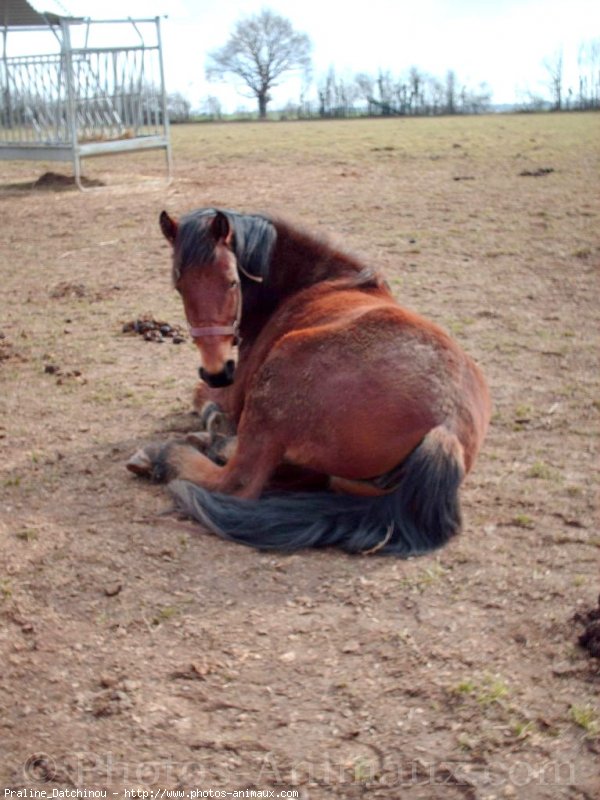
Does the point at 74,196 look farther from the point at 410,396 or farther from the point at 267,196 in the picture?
the point at 410,396

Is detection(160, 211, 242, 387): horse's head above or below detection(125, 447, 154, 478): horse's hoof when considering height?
above

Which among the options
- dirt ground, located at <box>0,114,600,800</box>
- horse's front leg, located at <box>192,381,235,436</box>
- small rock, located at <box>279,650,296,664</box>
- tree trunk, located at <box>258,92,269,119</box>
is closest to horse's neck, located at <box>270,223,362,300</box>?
horse's front leg, located at <box>192,381,235,436</box>

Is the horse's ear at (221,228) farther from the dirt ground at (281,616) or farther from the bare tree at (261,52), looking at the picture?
the bare tree at (261,52)

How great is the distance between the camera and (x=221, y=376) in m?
4.39

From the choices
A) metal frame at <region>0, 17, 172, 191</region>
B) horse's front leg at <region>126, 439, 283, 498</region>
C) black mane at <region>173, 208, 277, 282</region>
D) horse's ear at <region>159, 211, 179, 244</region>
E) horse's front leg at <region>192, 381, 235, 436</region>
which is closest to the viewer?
horse's front leg at <region>126, 439, 283, 498</region>

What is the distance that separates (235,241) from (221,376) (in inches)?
26.6

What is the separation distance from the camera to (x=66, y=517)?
4242 mm

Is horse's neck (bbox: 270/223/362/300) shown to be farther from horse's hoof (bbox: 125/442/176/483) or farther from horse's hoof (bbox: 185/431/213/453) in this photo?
horse's hoof (bbox: 125/442/176/483)

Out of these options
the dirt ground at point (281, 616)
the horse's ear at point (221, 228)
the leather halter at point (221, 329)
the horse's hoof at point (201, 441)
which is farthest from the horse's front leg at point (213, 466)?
→ the horse's ear at point (221, 228)

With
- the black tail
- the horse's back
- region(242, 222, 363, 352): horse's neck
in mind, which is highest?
region(242, 222, 363, 352): horse's neck

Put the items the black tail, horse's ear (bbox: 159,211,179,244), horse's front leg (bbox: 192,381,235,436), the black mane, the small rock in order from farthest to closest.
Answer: horse's front leg (bbox: 192,381,235,436) < horse's ear (bbox: 159,211,179,244) < the black mane < the black tail < the small rock

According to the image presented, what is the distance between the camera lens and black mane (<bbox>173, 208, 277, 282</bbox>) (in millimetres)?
4344

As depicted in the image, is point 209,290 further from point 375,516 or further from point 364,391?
point 375,516

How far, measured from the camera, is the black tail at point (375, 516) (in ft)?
12.5
